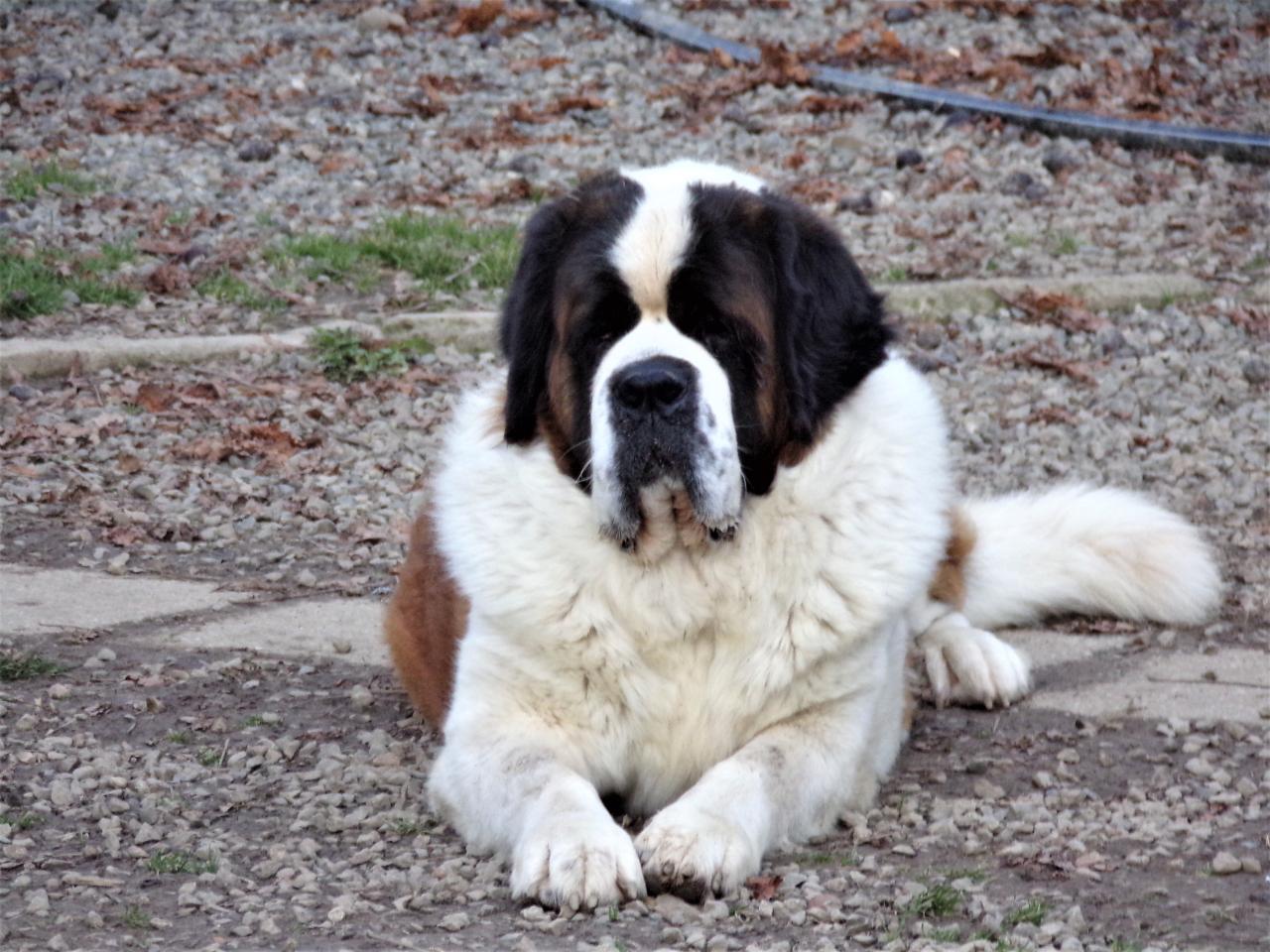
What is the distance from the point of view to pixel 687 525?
2.94 m

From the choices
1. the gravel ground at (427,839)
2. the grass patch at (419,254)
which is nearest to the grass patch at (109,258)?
the grass patch at (419,254)

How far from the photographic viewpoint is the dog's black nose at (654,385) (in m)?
2.71

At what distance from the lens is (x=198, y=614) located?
4.03 meters

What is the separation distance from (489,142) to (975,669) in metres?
4.78

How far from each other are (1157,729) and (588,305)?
1.36 meters

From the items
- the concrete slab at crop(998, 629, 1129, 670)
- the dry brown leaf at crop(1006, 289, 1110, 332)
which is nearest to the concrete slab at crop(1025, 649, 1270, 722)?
the concrete slab at crop(998, 629, 1129, 670)

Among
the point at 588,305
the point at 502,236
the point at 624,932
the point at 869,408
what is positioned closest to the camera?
the point at 624,932

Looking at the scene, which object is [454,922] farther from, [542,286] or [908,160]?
[908,160]

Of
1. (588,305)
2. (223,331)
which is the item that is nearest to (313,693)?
(588,305)

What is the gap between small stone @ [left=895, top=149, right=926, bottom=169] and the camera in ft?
24.6

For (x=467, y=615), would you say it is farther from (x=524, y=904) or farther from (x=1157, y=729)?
(x=1157, y=729)

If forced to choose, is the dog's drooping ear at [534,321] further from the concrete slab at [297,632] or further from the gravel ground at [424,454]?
the concrete slab at [297,632]

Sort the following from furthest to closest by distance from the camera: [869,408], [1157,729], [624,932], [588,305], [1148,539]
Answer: [1148,539]
[1157,729]
[869,408]
[588,305]
[624,932]

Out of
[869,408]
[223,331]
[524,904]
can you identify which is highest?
[869,408]
